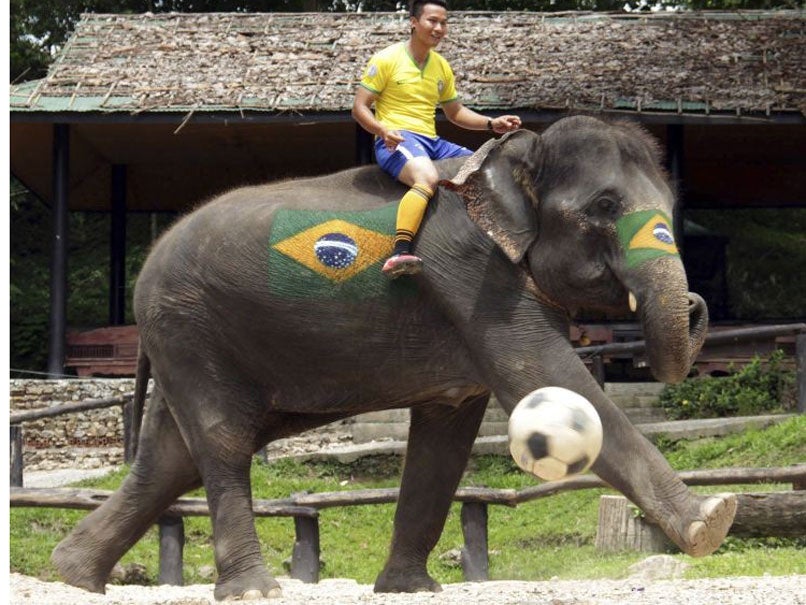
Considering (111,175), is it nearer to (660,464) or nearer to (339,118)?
(339,118)

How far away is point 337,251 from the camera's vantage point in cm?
732

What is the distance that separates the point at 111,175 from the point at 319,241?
53.0ft

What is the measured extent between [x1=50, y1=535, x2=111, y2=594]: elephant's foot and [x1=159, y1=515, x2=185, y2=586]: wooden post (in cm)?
319

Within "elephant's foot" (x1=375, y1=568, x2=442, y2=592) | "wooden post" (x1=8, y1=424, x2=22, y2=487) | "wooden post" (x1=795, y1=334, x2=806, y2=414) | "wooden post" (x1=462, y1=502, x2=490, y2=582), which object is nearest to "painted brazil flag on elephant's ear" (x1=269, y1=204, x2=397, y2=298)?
"elephant's foot" (x1=375, y1=568, x2=442, y2=592)

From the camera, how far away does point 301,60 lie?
766 inches

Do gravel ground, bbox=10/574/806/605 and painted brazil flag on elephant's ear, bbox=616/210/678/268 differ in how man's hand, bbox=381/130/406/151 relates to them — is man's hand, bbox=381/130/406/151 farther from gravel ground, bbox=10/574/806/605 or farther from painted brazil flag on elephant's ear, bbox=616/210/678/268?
gravel ground, bbox=10/574/806/605

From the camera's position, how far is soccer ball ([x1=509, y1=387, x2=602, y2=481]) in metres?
6.27

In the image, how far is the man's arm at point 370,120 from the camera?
296 inches

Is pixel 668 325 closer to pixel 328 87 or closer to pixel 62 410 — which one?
pixel 62 410

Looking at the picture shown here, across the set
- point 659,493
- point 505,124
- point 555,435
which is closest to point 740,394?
point 505,124

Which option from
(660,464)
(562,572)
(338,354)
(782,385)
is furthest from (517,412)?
(782,385)

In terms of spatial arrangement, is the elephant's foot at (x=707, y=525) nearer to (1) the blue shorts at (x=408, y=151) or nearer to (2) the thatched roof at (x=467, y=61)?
(1) the blue shorts at (x=408, y=151)

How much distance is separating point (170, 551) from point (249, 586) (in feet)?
13.9

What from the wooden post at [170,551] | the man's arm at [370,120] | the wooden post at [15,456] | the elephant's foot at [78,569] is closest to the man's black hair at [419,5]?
the man's arm at [370,120]
